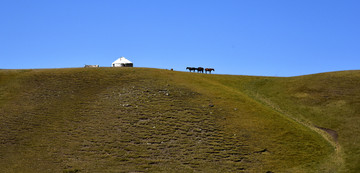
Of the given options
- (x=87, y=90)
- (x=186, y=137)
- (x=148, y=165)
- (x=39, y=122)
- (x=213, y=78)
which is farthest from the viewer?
(x=213, y=78)

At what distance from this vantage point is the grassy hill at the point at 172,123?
35531 mm

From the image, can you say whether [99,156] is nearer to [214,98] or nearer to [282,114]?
[214,98]

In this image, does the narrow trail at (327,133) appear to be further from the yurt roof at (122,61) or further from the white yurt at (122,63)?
the yurt roof at (122,61)

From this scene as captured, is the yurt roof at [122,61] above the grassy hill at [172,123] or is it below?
above

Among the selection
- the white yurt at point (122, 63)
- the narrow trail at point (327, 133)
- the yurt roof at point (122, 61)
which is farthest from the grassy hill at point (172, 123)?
the yurt roof at point (122, 61)

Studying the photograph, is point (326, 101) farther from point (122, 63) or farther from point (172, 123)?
point (122, 63)

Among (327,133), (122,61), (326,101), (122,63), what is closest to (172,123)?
(327,133)

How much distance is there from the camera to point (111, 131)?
1631 inches

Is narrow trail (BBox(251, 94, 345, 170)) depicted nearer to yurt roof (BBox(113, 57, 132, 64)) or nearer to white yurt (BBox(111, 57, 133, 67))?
white yurt (BBox(111, 57, 133, 67))

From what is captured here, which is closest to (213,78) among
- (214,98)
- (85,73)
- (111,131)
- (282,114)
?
(214,98)

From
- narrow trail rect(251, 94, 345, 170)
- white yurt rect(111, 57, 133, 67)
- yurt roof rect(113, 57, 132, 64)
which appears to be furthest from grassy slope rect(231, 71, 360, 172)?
yurt roof rect(113, 57, 132, 64)

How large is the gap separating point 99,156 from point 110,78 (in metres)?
24.7

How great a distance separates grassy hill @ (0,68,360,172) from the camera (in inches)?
1399

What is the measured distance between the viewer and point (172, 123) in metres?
43.2
